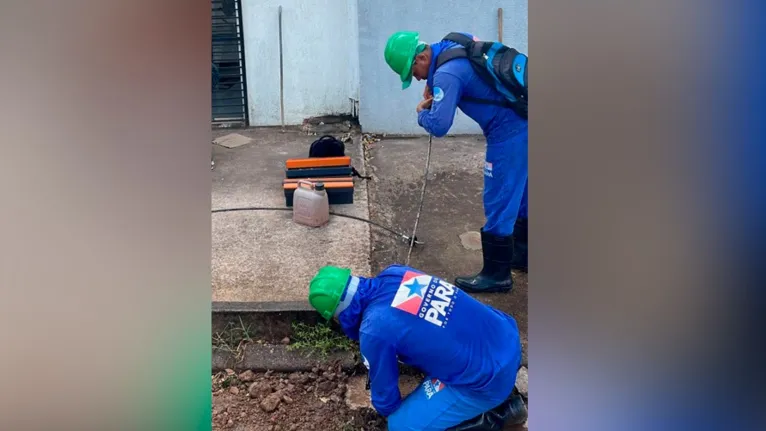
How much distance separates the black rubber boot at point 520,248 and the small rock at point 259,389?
205cm

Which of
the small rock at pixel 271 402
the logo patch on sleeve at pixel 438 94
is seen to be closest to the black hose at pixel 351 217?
the logo patch on sleeve at pixel 438 94

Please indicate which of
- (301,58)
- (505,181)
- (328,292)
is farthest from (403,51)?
(301,58)

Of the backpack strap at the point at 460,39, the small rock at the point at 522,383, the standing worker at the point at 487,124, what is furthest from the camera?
the backpack strap at the point at 460,39

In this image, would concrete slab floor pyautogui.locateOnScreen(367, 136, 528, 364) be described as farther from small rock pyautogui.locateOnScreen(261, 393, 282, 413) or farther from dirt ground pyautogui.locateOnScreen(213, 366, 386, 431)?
small rock pyautogui.locateOnScreen(261, 393, 282, 413)

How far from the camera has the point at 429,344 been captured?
258 centimetres

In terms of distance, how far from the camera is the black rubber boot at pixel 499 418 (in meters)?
2.80

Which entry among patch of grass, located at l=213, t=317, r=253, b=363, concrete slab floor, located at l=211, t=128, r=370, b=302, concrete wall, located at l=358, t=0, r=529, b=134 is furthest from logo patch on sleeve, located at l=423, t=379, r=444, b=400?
concrete wall, located at l=358, t=0, r=529, b=134

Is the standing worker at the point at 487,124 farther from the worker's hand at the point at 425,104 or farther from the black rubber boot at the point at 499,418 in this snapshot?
the black rubber boot at the point at 499,418

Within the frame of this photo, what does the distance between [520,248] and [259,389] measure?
216 centimetres
